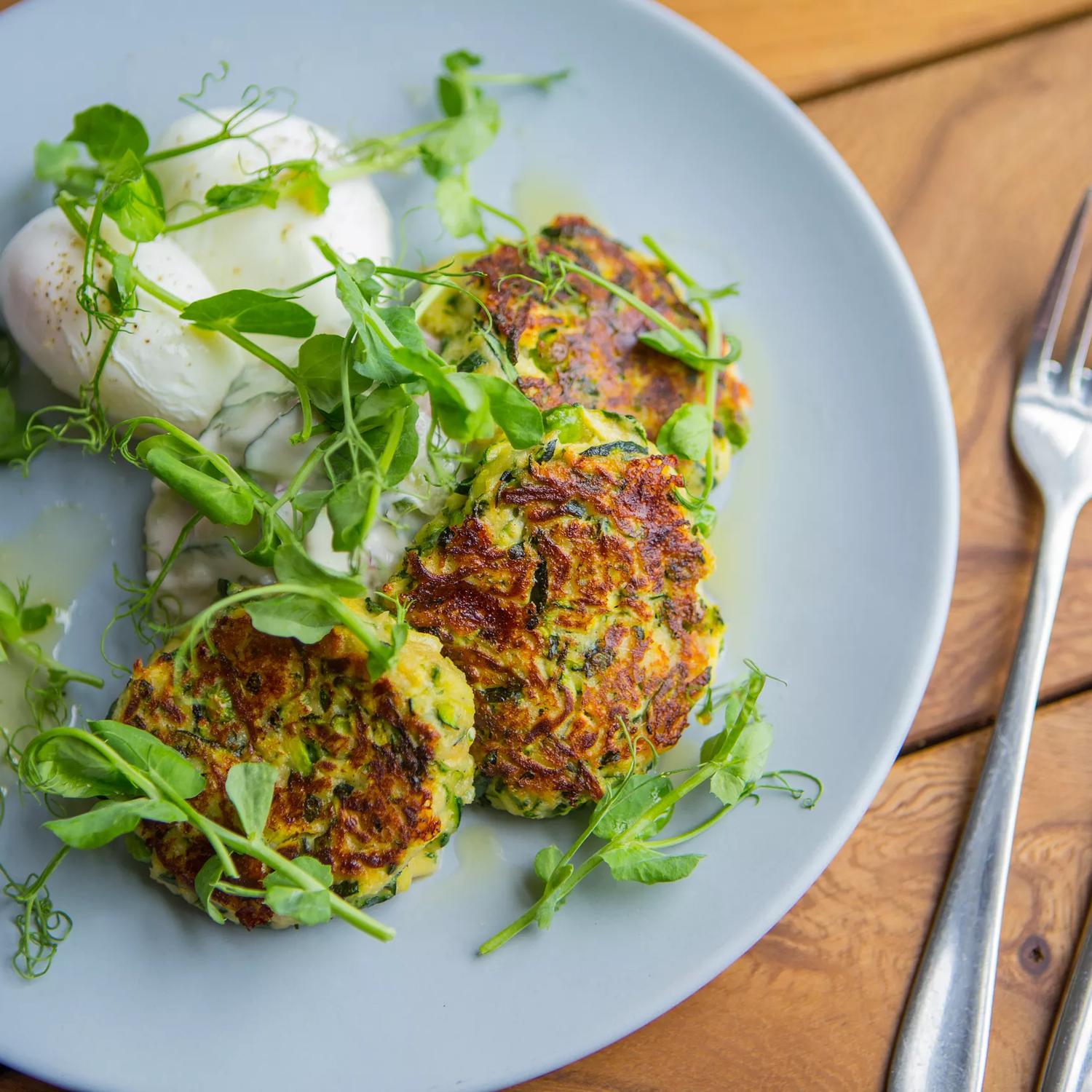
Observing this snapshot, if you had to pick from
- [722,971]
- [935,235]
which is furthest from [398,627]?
[935,235]

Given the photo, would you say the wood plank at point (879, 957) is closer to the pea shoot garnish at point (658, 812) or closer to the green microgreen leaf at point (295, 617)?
the pea shoot garnish at point (658, 812)

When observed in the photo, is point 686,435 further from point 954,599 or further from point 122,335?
point 122,335

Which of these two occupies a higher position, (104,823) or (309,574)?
(309,574)

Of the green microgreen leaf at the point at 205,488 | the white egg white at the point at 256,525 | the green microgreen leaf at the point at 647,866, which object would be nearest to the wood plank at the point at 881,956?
the green microgreen leaf at the point at 647,866

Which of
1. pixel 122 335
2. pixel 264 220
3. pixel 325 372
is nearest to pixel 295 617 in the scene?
pixel 325 372

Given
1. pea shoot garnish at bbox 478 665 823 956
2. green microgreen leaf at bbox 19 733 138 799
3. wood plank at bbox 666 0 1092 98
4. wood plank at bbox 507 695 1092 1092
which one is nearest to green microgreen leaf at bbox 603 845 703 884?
pea shoot garnish at bbox 478 665 823 956
